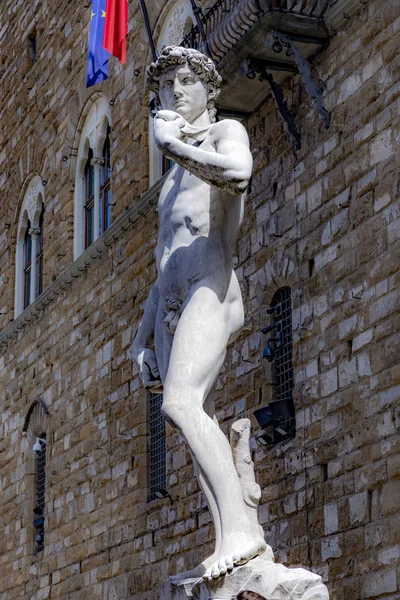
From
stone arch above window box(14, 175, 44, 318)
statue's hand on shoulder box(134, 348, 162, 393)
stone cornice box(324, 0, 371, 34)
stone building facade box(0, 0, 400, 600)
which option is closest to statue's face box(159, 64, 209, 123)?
statue's hand on shoulder box(134, 348, 162, 393)

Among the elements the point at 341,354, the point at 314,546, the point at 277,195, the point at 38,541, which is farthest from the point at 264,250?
the point at 38,541

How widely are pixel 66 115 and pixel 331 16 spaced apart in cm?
788

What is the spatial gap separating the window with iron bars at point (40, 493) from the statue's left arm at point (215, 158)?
490 inches

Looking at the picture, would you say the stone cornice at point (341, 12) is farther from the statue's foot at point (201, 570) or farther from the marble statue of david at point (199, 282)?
the statue's foot at point (201, 570)

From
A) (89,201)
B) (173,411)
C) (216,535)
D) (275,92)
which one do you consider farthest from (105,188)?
(216,535)

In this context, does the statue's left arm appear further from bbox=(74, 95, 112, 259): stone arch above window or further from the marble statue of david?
bbox=(74, 95, 112, 259): stone arch above window

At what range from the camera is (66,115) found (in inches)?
715

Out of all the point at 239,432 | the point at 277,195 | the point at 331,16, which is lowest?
the point at 239,432

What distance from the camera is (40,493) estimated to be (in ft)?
58.2

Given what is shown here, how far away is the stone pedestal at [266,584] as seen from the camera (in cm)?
470

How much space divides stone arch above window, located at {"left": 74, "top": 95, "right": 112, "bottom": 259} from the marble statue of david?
34.9 feet

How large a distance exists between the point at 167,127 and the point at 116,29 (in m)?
9.28

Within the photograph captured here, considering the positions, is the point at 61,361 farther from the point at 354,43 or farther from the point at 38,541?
the point at 354,43

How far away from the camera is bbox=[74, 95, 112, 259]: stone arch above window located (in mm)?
16828
